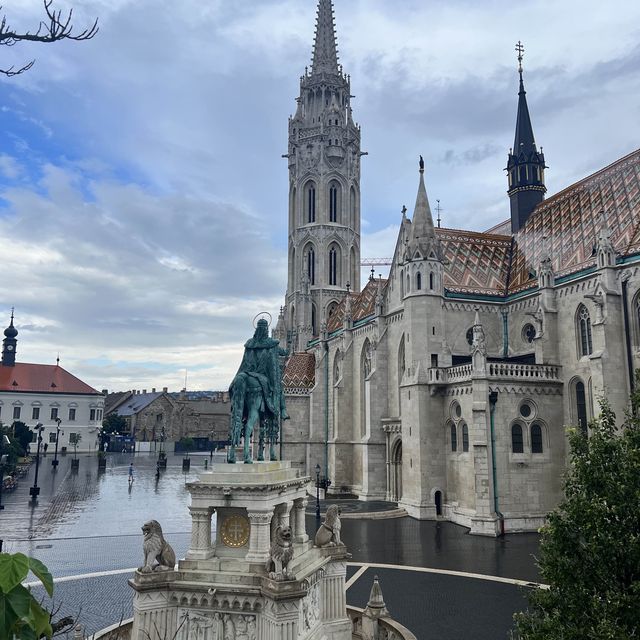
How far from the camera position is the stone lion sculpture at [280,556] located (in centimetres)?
1031

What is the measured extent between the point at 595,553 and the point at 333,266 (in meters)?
60.1

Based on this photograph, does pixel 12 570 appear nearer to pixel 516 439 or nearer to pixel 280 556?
pixel 280 556

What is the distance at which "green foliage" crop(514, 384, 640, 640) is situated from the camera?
7891 mm

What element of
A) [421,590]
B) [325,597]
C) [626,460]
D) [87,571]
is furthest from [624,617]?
[87,571]

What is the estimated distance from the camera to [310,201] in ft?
226

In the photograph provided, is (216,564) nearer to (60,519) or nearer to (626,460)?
(626,460)

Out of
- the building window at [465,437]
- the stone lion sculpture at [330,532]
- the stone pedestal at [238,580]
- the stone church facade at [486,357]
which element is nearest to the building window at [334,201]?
the stone church facade at [486,357]

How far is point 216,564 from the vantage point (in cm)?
1118

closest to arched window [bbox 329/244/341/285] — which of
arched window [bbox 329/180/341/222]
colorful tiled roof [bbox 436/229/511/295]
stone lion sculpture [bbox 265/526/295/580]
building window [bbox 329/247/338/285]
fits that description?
building window [bbox 329/247/338/285]

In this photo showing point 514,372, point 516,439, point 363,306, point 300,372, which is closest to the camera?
point 516,439

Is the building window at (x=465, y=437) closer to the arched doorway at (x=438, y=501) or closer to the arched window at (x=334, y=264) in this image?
the arched doorway at (x=438, y=501)

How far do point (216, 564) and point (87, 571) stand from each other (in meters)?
11.6

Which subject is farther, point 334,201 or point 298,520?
point 334,201

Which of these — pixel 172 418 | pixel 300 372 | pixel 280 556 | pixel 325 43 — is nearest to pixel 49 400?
pixel 172 418
